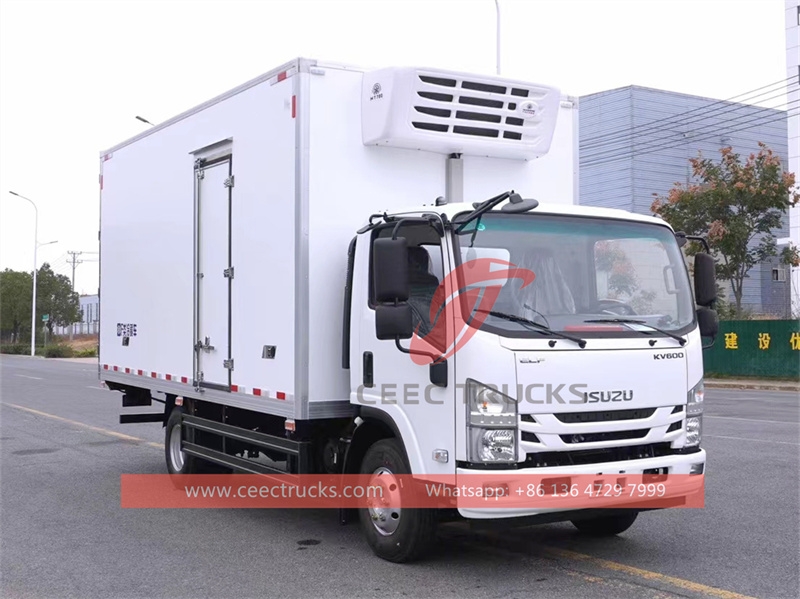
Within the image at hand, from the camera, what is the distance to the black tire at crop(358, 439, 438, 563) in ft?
20.9

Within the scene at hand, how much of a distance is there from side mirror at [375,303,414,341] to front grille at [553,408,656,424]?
1.12m

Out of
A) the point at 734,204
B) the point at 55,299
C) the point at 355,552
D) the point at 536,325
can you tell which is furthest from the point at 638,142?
the point at 55,299

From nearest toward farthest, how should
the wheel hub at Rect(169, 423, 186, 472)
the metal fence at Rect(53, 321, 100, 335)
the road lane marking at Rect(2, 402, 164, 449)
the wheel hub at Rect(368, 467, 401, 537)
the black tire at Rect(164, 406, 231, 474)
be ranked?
the wheel hub at Rect(368, 467, 401, 537) < the black tire at Rect(164, 406, 231, 474) < the wheel hub at Rect(169, 423, 186, 472) < the road lane marking at Rect(2, 402, 164, 449) < the metal fence at Rect(53, 321, 100, 335)

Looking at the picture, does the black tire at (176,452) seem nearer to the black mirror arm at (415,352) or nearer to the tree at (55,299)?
the black mirror arm at (415,352)

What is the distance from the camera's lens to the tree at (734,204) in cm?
2894

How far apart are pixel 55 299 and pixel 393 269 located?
7847 centimetres

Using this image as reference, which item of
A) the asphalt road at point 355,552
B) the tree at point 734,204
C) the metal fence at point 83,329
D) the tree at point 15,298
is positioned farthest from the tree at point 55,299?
the asphalt road at point 355,552

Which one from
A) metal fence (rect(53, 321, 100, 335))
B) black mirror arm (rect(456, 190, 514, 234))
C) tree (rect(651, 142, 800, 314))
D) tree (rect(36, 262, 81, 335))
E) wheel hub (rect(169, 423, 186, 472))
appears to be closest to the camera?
black mirror arm (rect(456, 190, 514, 234))

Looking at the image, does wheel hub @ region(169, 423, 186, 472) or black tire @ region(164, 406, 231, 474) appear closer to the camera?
black tire @ region(164, 406, 231, 474)

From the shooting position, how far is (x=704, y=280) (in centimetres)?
683

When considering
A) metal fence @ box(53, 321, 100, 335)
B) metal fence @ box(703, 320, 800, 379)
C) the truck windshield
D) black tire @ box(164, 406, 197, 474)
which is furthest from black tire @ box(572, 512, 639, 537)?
metal fence @ box(53, 321, 100, 335)

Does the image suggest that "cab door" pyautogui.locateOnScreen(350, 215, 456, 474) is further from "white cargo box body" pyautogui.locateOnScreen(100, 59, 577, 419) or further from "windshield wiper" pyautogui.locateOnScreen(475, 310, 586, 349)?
"white cargo box body" pyautogui.locateOnScreen(100, 59, 577, 419)

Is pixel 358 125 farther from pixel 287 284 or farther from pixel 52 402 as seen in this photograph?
pixel 52 402

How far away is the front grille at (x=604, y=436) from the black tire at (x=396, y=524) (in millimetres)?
1123
